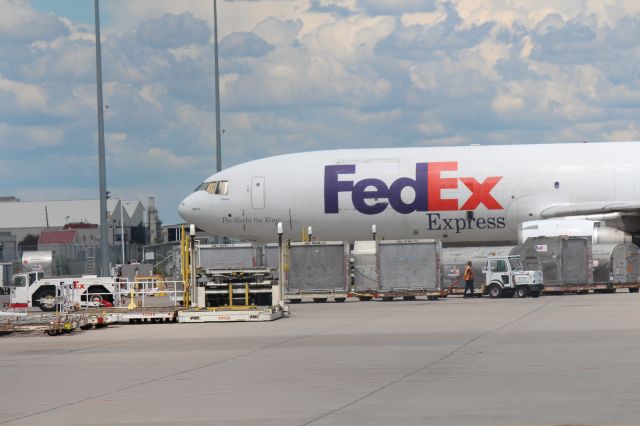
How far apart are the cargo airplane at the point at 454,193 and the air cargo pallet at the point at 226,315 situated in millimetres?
17260

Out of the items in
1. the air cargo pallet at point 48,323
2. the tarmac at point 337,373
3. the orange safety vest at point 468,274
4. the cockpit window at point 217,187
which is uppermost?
the cockpit window at point 217,187

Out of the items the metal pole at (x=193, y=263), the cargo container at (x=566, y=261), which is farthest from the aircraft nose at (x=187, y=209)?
the metal pole at (x=193, y=263)

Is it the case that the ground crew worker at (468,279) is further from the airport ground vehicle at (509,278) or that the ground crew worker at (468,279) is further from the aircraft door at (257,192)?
the aircraft door at (257,192)

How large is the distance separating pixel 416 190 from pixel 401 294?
6.40 metres

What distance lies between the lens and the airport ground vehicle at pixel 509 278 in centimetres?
4266

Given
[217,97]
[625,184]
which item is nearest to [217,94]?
[217,97]

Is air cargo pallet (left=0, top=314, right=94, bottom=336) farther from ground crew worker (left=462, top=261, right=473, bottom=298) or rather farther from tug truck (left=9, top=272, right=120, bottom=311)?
ground crew worker (left=462, top=261, right=473, bottom=298)

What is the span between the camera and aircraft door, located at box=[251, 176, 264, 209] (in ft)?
166

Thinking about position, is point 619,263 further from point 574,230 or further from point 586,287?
point 574,230

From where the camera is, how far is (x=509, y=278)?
141 ft

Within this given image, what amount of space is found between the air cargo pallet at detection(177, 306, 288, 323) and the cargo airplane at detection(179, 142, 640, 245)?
A: 17260 mm

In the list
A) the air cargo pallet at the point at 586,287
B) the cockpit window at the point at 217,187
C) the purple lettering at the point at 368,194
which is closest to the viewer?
the air cargo pallet at the point at 586,287

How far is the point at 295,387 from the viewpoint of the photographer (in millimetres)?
16375

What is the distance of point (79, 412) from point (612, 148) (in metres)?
37.8
